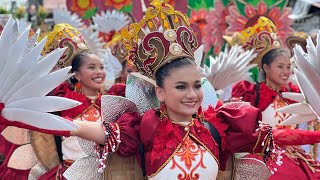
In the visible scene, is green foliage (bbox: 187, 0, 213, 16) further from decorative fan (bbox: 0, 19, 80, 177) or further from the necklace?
decorative fan (bbox: 0, 19, 80, 177)

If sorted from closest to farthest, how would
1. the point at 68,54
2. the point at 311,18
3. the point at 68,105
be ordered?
the point at 68,105 < the point at 68,54 < the point at 311,18

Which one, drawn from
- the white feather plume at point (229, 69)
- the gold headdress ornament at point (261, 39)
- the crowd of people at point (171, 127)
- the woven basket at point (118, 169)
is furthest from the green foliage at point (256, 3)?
the woven basket at point (118, 169)

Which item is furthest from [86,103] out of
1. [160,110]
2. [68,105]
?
[68,105]

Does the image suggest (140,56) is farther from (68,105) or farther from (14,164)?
(14,164)

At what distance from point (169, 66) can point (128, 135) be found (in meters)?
0.42

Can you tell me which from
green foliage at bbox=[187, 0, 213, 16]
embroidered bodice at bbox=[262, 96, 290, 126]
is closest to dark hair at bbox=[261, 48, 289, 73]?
embroidered bodice at bbox=[262, 96, 290, 126]

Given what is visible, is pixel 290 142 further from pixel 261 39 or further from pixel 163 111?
pixel 261 39

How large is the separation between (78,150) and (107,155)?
1.83 metres

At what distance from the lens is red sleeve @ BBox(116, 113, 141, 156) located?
11.6 ft

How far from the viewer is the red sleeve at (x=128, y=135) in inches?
139

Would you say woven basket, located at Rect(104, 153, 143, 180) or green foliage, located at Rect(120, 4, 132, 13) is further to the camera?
green foliage, located at Rect(120, 4, 132, 13)

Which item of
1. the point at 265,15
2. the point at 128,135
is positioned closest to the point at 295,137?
the point at 128,135

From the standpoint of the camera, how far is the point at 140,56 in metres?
3.66

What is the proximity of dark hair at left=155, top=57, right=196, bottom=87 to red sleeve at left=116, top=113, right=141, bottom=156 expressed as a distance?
9.9 inches
